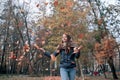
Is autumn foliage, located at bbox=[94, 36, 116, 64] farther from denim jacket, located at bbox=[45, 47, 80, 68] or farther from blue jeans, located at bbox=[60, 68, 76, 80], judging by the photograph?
blue jeans, located at bbox=[60, 68, 76, 80]

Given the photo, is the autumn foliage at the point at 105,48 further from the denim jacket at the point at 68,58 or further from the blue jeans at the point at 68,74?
the blue jeans at the point at 68,74

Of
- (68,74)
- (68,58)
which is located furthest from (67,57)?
(68,74)

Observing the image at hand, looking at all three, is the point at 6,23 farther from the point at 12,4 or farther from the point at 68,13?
the point at 68,13

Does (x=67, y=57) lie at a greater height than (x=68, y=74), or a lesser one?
greater

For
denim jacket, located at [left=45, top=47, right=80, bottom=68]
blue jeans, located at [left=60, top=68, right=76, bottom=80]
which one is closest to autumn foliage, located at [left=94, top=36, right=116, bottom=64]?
denim jacket, located at [left=45, top=47, right=80, bottom=68]

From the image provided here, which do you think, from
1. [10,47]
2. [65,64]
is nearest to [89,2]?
[65,64]

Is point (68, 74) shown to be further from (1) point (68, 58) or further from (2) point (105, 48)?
(2) point (105, 48)

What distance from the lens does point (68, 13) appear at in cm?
2406

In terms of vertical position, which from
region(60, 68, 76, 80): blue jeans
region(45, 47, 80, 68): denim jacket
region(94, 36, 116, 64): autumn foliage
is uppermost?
region(94, 36, 116, 64): autumn foliage

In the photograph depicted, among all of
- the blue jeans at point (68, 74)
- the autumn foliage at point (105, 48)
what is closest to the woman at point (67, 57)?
the blue jeans at point (68, 74)

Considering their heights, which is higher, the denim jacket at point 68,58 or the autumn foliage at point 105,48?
the autumn foliage at point 105,48

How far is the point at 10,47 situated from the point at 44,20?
2707 centimetres

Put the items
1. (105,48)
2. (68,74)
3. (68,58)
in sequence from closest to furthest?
(68,74) → (68,58) → (105,48)

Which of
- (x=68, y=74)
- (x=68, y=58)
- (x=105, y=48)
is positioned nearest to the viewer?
(x=68, y=74)
